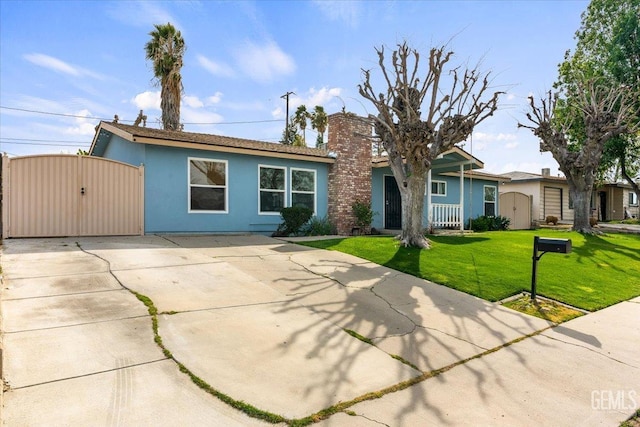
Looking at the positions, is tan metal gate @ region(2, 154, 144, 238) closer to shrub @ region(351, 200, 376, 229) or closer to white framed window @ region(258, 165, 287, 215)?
white framed window @ region(258, 165, 287, 215)

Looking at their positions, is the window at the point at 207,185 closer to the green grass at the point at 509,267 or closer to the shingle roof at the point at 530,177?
the green grass at the point at 509,267

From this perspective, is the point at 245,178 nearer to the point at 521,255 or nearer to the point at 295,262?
the point at 295,262

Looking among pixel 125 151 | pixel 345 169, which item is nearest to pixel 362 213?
pixel 345 169

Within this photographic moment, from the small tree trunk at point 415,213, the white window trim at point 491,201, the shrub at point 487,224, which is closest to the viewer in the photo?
the small tree trunk at point 415,213

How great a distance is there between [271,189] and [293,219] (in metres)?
1.58

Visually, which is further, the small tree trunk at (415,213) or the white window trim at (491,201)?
the white window trim at (491,201)

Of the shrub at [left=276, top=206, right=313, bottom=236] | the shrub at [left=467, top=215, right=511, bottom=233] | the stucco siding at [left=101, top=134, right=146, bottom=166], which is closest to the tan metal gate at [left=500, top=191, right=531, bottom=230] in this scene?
the shrub at [left=467, top=215, right=511, bottom=233]

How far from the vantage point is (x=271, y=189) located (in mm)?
12812

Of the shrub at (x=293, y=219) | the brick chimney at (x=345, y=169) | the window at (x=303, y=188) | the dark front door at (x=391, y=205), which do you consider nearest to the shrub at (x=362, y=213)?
the brick chimney at (x=345, y=169)

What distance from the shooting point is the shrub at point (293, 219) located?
11.9 metres

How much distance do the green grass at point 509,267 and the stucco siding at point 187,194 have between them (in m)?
2.83

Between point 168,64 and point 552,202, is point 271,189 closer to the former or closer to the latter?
point 168,64

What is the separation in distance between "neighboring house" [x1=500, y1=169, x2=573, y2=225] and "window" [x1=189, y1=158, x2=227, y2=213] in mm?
19126

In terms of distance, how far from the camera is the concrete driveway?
2.75 meters
